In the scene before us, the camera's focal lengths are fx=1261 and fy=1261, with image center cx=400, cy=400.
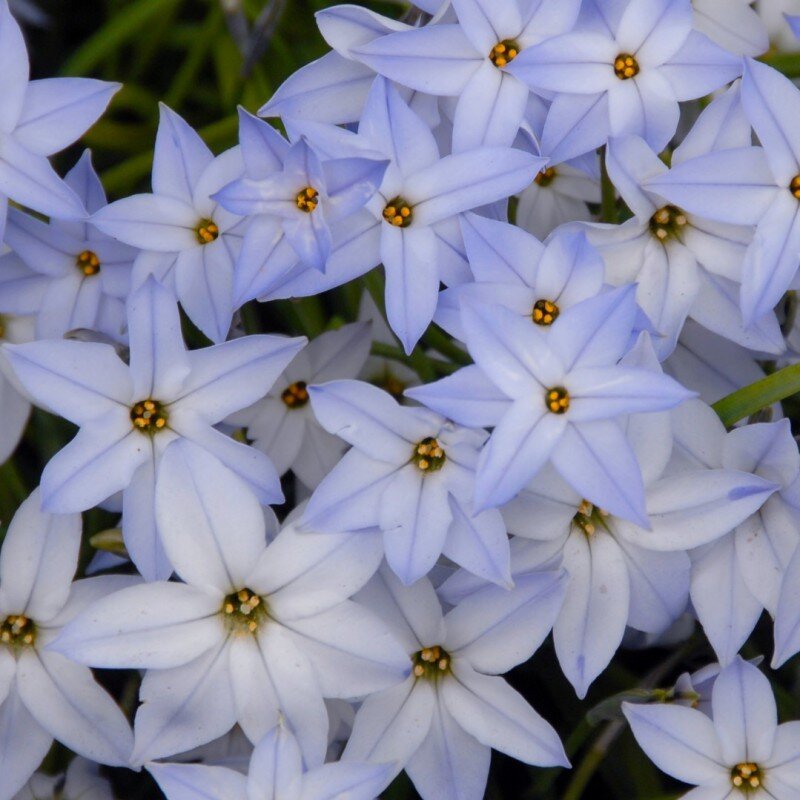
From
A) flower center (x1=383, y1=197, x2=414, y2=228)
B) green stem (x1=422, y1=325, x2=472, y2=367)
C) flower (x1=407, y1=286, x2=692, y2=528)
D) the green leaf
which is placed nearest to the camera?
flower (x1=407, y1=286, x2=692, y2=528)

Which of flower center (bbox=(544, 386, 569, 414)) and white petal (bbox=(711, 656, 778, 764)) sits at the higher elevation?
flower center (bbox=(544, 386, 569, 414))

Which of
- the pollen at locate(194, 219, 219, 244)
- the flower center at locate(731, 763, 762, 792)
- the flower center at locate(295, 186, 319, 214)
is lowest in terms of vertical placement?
the flower center at locate(731, 763, 762, 792)

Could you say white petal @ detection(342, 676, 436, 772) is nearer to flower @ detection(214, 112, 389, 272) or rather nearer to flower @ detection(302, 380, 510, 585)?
flower @ detection(302, 380, 510, 585)

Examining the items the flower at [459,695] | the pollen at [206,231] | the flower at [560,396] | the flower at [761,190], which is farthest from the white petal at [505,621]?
the pollen at [206,231]

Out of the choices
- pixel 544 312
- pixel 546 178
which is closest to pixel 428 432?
pixel 544 312

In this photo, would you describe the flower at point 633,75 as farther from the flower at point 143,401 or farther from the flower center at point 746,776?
the flower center at point 746,776

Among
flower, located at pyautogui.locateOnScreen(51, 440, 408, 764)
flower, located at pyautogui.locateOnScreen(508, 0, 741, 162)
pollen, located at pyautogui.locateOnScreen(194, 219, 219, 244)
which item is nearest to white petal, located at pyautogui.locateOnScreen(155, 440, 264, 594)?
flower, located at pyautogui.locateOnScreen(51, 440, 408, 764)

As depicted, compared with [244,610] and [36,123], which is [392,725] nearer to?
[244,610]
